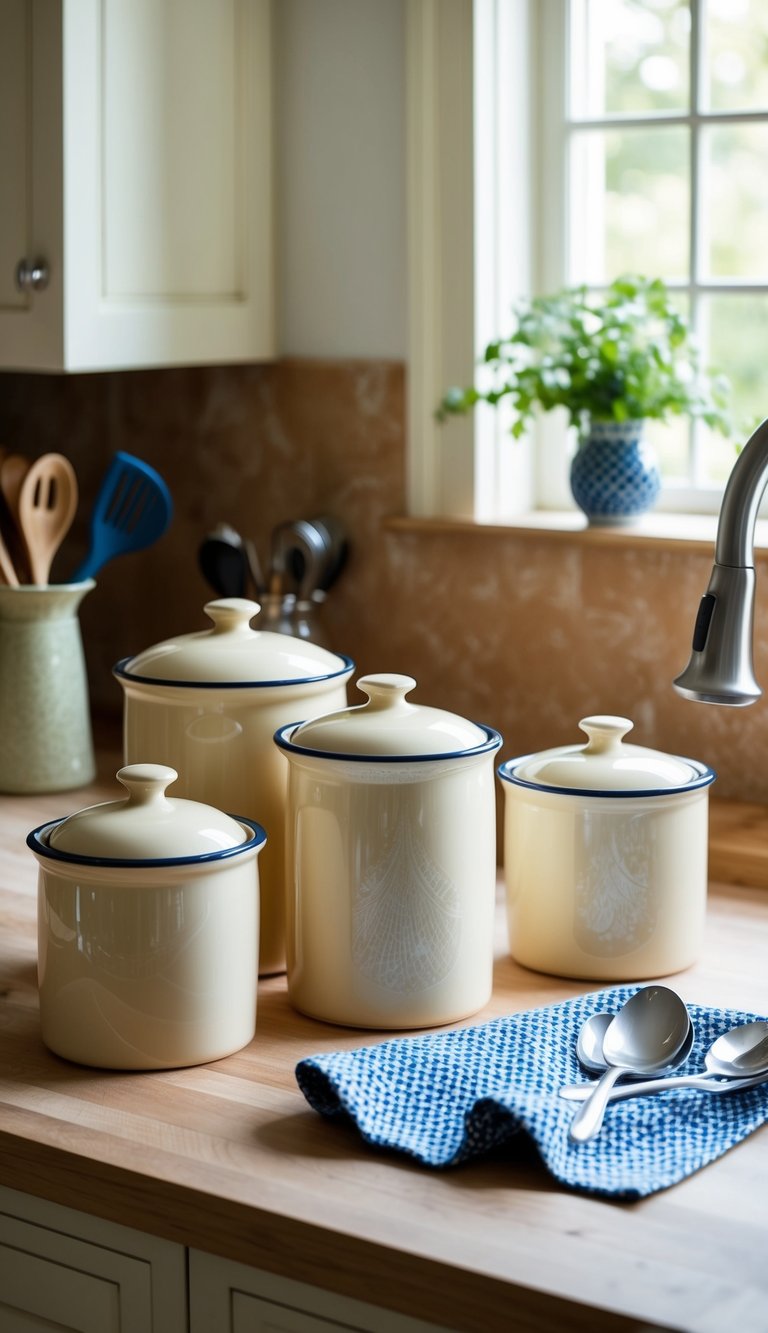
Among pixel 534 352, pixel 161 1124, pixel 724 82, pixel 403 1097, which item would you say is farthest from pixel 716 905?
pixel 724 82

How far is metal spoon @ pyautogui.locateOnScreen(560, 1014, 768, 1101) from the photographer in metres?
0.98

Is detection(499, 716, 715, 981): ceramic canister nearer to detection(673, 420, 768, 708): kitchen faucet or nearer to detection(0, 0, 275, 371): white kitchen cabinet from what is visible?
detection(673, 420, 768, 708): kitchen faucet

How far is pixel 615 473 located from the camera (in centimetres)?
169

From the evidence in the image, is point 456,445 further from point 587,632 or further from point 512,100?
point 512,100

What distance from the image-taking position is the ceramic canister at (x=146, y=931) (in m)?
1.01

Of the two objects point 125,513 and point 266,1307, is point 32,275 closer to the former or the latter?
point 125,513

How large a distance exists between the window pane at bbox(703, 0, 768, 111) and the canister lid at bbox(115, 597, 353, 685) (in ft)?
2.90

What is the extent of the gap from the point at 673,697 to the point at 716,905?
32 centimetres

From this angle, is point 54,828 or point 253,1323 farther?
point 54,828

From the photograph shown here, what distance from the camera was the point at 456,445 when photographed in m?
1.80

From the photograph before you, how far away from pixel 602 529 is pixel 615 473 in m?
0.06

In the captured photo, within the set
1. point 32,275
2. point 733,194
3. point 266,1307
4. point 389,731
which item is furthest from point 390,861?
point 733,194

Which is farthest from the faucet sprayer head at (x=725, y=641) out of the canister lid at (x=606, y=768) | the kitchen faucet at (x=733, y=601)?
the canister lid at (x=606, y=768)

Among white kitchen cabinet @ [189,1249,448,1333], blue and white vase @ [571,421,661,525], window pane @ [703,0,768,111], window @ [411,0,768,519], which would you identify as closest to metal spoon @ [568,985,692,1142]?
white kitchen cabinet @ [189,1249,448,1333]
